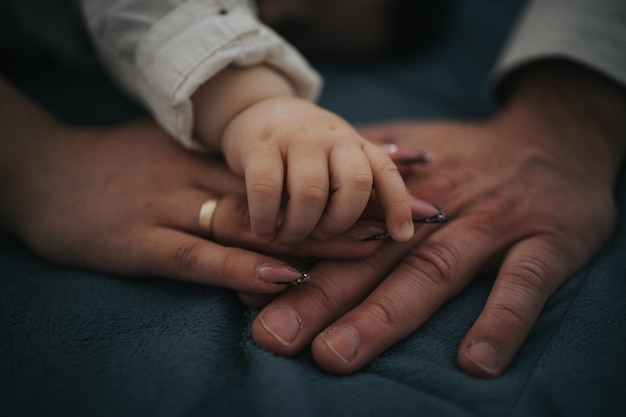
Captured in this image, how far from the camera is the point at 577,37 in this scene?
771mm

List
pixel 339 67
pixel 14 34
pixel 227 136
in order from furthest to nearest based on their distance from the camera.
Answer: pixel 339 67
pixel 14 34
pixel 227 136

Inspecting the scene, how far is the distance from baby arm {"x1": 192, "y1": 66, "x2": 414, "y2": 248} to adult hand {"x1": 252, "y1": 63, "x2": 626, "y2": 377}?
8 centimetres

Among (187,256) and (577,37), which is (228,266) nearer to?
(187,256)

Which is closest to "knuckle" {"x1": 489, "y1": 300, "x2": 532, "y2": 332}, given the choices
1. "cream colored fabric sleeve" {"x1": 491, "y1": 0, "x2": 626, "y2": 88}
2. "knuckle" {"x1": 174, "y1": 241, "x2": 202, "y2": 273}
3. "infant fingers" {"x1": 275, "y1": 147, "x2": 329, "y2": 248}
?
"infant fingers" {"x1": 275, "y1": 147, "x2": 329, "y2": 248}

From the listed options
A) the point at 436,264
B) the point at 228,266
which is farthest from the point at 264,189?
the point at 436,264

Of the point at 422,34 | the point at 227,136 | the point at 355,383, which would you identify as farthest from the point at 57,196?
the point at 422,34

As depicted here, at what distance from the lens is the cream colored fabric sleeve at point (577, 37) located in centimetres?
76

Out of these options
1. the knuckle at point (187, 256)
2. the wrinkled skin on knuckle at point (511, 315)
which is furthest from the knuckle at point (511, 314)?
the knuckle at point (187, 256)

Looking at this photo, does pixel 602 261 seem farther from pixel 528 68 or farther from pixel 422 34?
pixel 422 34

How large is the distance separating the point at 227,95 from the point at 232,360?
0.31 m

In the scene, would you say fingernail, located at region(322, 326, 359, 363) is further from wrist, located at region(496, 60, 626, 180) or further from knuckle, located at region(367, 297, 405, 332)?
wrist, located at region(496, 60, 626, 180)

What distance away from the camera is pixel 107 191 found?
607mm

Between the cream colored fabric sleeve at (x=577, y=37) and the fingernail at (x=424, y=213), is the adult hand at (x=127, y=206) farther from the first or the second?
the cream colored fabric sleeve at (x=577, y=37)

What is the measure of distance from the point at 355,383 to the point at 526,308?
0.20m
